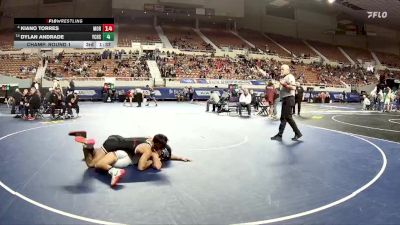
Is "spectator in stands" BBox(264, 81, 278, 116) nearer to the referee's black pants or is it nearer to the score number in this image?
the referee's black pants

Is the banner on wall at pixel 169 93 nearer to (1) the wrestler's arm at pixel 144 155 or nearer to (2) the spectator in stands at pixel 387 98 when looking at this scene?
(2) the spectator in stands at pixel 387 98

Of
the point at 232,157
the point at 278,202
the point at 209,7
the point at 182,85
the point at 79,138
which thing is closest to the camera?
the point at 278,202

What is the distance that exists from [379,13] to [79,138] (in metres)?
45.6

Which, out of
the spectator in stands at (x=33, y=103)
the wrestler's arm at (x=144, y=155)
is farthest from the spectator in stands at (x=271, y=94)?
the wrestler's arm at (x=144, y=155)

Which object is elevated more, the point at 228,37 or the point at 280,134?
the point at 228,37

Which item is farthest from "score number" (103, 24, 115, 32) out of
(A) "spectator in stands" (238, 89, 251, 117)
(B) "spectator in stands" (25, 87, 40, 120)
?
(A) "spectator in stands" (238, 89, 251, 117)

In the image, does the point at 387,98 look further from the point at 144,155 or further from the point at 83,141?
the point at 83,141

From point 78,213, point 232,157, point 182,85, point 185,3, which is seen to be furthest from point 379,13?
point 78,213

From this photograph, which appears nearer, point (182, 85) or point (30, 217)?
point (30, 217)

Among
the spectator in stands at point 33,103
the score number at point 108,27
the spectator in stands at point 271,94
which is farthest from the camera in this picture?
the score number at point 108,27

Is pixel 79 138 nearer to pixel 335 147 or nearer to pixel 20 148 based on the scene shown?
pixel 20 148

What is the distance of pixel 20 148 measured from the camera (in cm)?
785

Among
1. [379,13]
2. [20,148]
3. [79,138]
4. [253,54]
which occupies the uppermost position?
[379,13]
